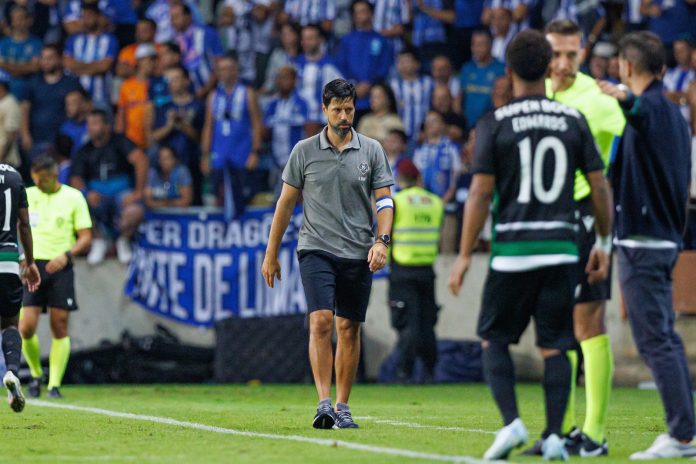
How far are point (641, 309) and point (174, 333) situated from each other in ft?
39.4

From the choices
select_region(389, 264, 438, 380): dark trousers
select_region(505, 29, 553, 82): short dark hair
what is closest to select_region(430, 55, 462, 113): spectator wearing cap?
select_region(389, 264, 438, 380): dark trousers

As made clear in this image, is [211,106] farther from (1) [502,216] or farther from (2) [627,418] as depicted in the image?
(1) [502,216]

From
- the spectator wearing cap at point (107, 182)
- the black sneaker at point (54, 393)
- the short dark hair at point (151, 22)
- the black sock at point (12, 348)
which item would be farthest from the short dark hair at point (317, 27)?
the black sock at point (12, 348)

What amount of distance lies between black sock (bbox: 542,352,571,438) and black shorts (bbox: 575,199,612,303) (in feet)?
2.62

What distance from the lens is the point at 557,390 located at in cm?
702

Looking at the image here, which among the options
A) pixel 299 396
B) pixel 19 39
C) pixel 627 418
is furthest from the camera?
pixel 19 39

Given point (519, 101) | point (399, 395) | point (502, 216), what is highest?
point (519, 101)

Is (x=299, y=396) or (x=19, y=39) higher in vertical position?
(x=19, y=39)

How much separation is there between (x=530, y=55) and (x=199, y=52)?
1421 centimetres

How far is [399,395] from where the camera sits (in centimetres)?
1482

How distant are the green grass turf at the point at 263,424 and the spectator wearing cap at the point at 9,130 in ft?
14.1

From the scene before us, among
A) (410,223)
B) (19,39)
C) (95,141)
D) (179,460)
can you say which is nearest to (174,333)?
(95,141)

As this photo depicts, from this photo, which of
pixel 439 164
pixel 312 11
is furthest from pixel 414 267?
pixel 312 11

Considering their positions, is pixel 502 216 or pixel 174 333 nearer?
pixel 502 216
